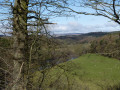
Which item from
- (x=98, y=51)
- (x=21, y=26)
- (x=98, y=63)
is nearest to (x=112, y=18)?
(x=98, y=51)

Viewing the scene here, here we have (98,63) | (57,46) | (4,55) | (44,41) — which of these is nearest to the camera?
(4,55)

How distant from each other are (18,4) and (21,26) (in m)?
0.74

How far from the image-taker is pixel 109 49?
4.73 metres

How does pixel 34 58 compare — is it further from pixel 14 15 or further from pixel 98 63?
pixel 98 63

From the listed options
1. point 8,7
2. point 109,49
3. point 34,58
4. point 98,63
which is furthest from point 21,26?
point 98,63

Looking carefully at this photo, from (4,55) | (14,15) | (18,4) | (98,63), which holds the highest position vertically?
(18,4)

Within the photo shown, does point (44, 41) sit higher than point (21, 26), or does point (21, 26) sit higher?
point (21, 26)

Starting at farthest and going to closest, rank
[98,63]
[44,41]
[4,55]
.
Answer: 1. [98,63]
2. [44,41]
3. [4,55]

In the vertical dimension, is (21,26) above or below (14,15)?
below

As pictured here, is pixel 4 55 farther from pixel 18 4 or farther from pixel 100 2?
pixel 100 2

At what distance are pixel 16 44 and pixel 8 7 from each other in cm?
145

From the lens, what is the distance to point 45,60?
5.26 m

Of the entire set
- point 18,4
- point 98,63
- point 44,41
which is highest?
point 18,4

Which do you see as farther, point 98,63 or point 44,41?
point 98,63
